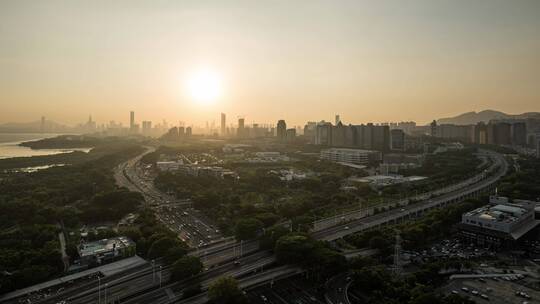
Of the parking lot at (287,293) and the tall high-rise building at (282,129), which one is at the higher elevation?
the tall high-rise building at (282,129)

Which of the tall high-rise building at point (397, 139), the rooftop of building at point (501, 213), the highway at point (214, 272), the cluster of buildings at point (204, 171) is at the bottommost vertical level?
the highway at point (214, 272)

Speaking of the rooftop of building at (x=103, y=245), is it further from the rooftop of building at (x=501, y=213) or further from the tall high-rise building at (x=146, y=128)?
the tall high-rise building at (x=146, y=128)

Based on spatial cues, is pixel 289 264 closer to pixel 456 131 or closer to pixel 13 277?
pixel 13 277

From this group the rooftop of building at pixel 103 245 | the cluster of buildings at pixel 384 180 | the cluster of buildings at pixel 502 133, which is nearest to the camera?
the rooftop of building at pixel 103 245

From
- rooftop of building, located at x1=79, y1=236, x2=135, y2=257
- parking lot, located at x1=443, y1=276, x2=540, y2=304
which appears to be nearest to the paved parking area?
parking lot, located at x1=443, y1=276, x2=540, y2=304

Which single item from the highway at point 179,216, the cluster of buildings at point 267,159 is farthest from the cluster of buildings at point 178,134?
the highway at point 179,216

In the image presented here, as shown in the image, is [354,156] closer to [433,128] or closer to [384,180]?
[384,180]

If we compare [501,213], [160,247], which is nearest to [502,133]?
[501,213]

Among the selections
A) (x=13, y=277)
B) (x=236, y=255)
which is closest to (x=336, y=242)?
(x=236, y=255)
